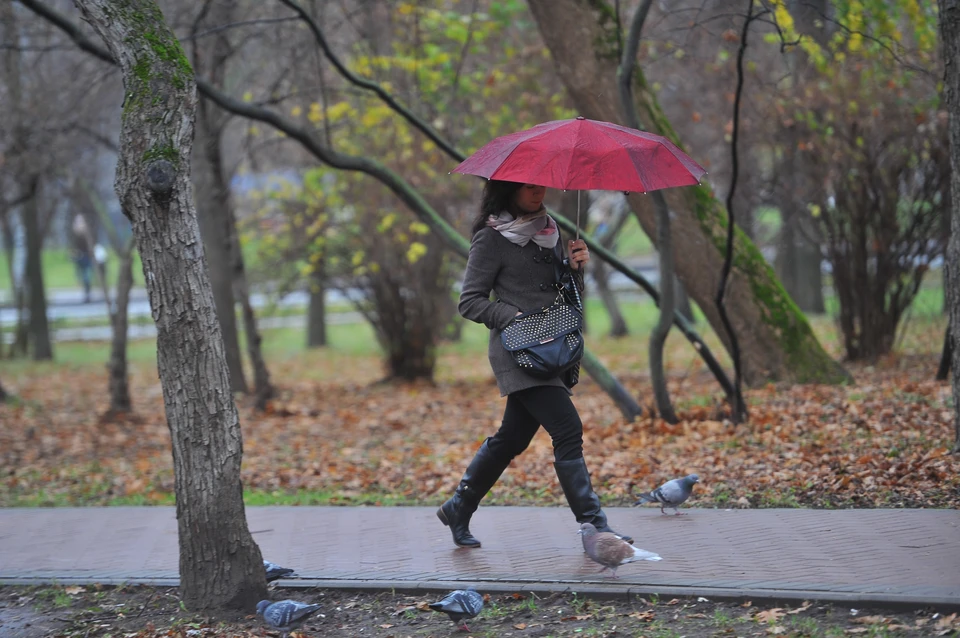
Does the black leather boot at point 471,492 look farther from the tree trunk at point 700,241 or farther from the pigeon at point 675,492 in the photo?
the tree trunk at point 700,241

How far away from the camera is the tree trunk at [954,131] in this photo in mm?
5988

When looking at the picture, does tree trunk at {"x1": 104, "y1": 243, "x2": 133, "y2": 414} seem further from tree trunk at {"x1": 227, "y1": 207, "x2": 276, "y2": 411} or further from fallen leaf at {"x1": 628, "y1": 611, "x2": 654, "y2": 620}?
fallen leaf at {"x1": 628, "y1": 611, "x2": 654, "y2": 620}

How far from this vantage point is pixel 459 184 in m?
15.2

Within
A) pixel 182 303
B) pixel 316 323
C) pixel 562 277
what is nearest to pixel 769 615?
pixel 562 277

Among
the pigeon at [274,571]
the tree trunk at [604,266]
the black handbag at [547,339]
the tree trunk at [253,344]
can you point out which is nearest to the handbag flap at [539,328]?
the black handbag at [547,339]

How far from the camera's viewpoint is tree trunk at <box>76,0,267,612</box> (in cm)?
461

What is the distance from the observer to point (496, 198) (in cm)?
509

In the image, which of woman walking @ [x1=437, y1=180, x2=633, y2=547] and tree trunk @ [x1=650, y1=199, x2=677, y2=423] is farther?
tree trunk @ [x1=650, y1=199, x2=677, y2=423]

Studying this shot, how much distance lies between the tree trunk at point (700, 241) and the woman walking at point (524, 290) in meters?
3.95

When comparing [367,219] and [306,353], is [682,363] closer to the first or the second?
[367,219]

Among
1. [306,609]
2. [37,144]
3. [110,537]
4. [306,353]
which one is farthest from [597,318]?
[306,609]

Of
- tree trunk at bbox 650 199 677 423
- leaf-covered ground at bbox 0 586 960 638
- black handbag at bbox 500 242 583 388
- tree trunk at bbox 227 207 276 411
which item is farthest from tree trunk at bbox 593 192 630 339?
leaf-covered ground at bbox 0 586 960 638

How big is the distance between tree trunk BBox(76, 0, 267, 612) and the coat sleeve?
1.27 meters

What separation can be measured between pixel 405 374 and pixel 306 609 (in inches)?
439
